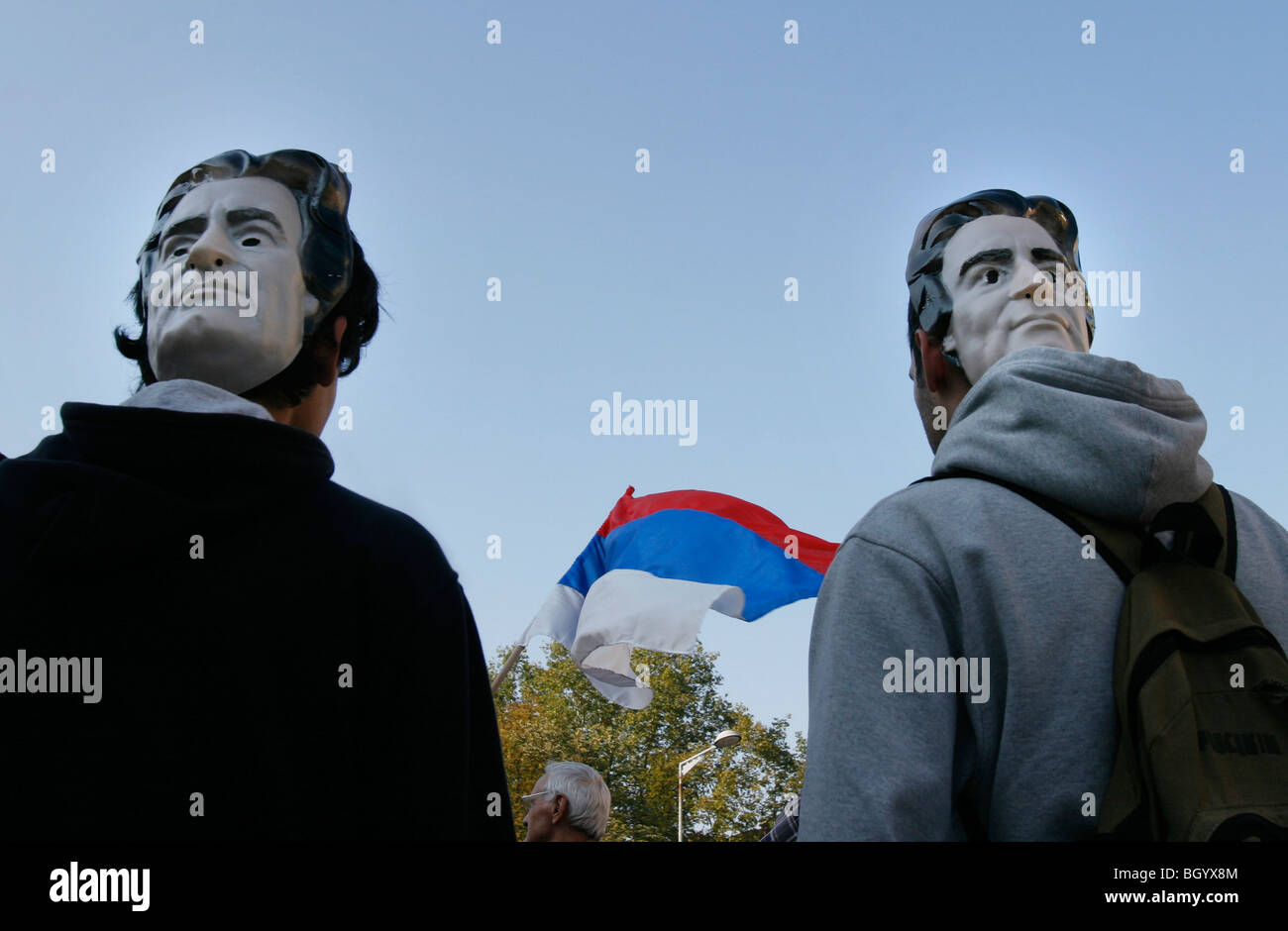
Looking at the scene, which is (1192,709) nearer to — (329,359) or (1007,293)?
(1007,293)

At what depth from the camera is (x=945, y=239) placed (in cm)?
336

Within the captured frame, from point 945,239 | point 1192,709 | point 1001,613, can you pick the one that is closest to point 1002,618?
point 1001,613

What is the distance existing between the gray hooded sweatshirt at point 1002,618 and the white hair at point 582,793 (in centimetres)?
434

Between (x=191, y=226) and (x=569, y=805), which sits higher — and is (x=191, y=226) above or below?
above

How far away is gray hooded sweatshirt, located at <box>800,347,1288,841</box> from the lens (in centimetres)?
199

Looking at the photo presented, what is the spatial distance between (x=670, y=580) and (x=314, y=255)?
18.6 ft

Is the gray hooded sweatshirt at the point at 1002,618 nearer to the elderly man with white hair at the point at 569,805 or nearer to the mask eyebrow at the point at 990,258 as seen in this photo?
the mask eyebrow at the point at 990,258

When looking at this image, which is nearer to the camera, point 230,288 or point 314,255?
point 230,288

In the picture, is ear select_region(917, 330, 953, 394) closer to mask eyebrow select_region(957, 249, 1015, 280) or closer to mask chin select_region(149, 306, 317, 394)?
mask eyebrow select_region(957, 249, 1015, 280)

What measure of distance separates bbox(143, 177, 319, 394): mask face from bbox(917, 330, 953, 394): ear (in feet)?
5.43

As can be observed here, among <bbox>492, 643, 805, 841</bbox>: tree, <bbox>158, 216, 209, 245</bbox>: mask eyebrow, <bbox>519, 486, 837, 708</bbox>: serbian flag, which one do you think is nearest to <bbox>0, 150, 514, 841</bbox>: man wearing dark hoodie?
<bbox>158, 216, 209, 245</bbox>: mask eyebrow

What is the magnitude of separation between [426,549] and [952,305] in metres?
1.50

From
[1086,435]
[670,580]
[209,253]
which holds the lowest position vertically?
[1086,435]
